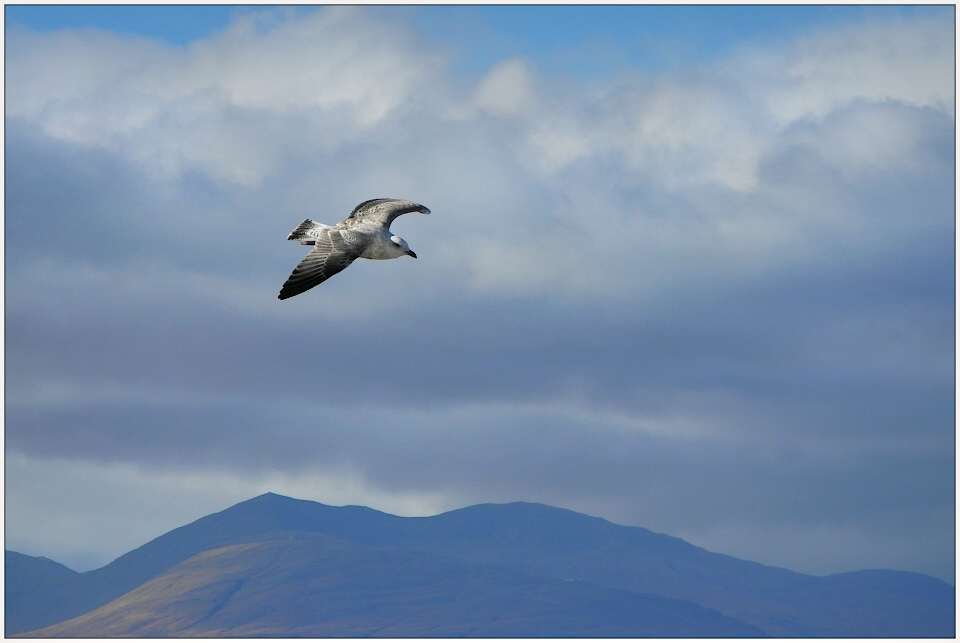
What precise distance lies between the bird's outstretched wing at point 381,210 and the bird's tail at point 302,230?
1.82m

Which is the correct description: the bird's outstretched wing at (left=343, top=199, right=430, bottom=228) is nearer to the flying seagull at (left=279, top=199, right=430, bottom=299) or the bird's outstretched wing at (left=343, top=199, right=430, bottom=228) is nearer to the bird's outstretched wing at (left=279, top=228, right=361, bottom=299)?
the flying seagull at (left=279, top=199, right=430, bottom=299)

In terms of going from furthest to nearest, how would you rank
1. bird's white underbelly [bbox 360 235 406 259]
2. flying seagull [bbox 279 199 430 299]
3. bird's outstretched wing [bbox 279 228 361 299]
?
bird's white underbelly [bbox 360 235 406 259], flying seagull [bbox 279 199 430 299], bird's outstretched wing [bbox 279 228 361 299]

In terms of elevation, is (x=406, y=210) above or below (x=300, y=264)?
above

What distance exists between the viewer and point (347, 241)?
2233 inches

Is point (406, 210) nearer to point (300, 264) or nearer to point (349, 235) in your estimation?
point (349, 235)

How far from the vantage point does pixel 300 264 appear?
5409cm

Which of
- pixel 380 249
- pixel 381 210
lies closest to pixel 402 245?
pixel 380 249

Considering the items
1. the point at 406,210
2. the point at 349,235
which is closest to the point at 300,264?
the point at 349,235

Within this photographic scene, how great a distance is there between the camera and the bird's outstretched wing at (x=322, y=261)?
174ft

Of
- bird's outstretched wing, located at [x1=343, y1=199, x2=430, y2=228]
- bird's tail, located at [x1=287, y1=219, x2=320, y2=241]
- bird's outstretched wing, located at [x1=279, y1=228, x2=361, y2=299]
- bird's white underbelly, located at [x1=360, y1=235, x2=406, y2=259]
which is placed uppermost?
bird's outstretched wing, located at [x1=343, y1=199, x2=430, y2=228]

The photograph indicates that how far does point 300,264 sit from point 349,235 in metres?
3.86

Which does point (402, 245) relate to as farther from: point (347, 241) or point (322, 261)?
point (322, 261)

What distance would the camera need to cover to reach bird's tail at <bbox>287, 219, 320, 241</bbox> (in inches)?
2281

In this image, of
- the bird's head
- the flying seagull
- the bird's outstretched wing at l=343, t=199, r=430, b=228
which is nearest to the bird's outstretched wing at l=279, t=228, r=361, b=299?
the flying seagull
